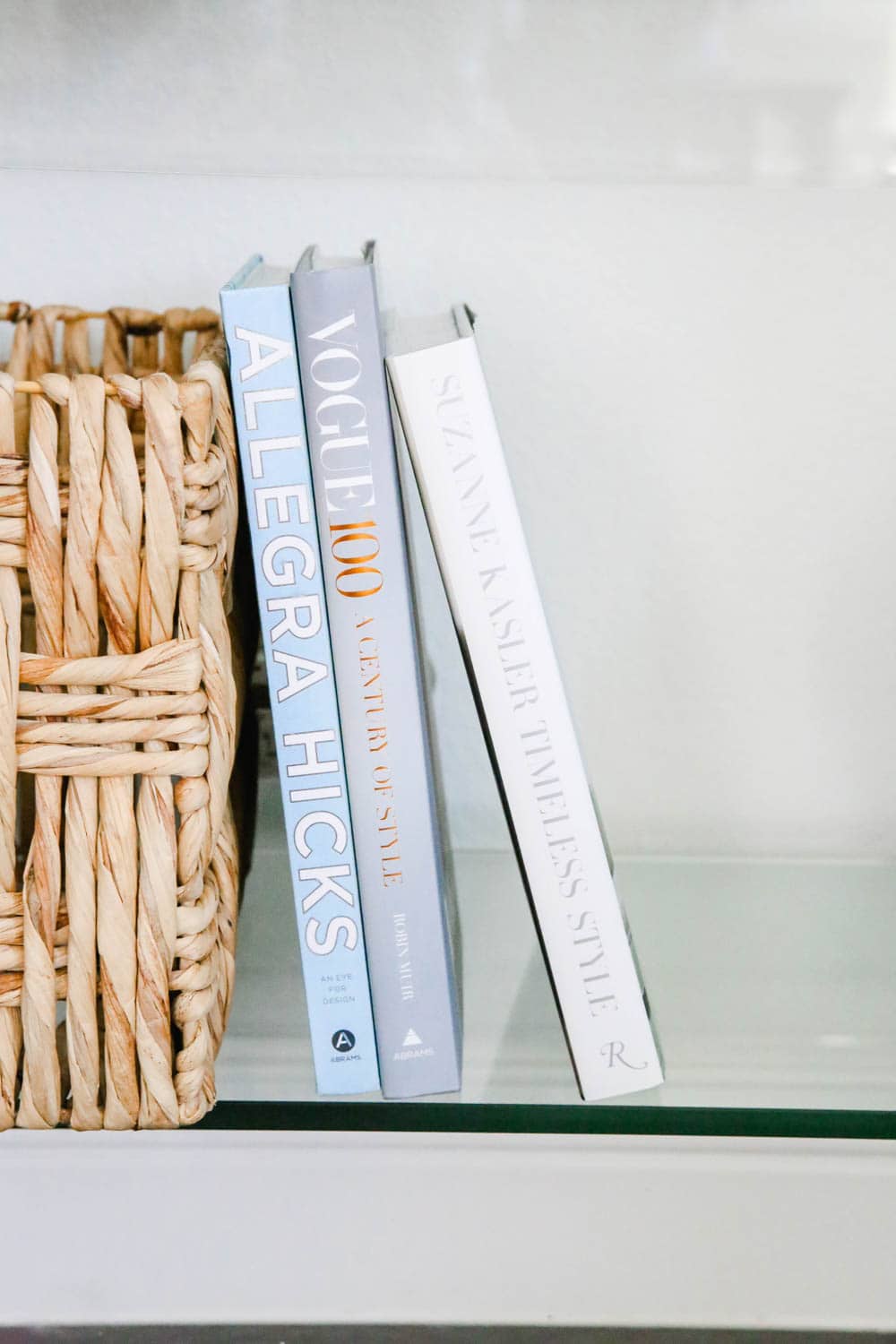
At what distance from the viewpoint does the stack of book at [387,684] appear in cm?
42

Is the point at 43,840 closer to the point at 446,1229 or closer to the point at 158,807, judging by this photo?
the point at 158,807

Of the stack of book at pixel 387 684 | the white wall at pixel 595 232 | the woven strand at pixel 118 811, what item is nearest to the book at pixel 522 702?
the stack of book at pixel 387 684

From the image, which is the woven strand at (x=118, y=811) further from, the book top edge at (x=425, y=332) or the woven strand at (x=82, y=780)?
the book top edge at (x=425, y=332)

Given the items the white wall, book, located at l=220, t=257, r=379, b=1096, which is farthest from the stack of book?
the white wall

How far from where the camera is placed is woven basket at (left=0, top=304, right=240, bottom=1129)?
375 mm

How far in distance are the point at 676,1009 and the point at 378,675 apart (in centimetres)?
25

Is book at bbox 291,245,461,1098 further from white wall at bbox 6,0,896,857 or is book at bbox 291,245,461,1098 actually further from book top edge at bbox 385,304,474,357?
white wall at bbox 6,0,896,857

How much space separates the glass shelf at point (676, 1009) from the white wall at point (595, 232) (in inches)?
5.6

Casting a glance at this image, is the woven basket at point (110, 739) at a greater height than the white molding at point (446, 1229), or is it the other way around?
the woven basket at point (110, 739)

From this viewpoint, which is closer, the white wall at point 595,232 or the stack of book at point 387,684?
the stack of book at point 387,684

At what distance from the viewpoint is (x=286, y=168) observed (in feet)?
2.14

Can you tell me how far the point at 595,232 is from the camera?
66 centimetres

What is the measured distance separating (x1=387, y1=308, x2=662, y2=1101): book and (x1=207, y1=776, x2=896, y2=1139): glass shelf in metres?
0.03

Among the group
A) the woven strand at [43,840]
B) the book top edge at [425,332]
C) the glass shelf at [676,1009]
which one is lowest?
the glass shelf at [676,1009]
